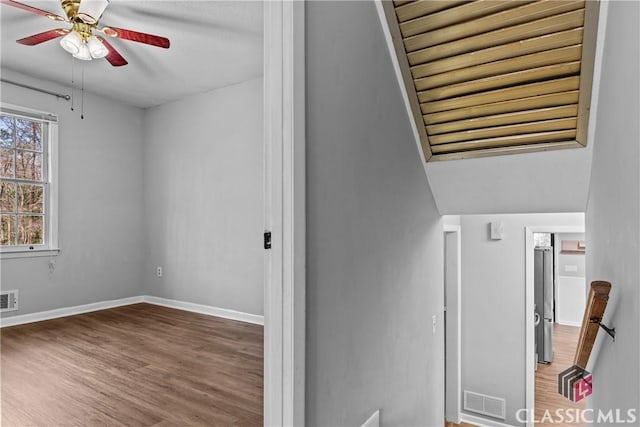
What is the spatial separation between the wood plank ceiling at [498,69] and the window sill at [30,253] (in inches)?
158

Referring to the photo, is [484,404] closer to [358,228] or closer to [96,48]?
[358,228]

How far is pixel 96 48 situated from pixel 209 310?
109 inches

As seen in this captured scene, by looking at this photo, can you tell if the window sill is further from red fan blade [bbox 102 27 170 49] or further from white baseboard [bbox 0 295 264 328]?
red fan blade [bbox 102 27 170 49]

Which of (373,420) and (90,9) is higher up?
(90,9)

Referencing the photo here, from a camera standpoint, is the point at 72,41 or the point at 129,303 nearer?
the point at 72,41

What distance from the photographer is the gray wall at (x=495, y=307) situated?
3814mm

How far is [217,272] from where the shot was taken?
4.34 metres

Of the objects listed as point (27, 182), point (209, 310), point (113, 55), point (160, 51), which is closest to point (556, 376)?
point (209, 310)

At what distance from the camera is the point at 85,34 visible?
8.98 feet

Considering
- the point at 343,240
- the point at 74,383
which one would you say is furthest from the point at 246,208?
the point at 343,240

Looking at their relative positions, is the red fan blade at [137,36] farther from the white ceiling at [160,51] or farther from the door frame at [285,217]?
the door frame at [285,217]

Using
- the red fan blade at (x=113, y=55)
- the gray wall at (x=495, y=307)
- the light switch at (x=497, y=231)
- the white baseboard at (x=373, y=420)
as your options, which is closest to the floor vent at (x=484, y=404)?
the gray wall at (x=495, y=307)

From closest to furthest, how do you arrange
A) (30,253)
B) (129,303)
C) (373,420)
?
1. (373,420)
2. (30,253)
3. (129,303)

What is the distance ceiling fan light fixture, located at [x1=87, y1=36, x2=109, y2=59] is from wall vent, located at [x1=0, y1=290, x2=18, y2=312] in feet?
8.36
